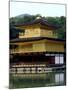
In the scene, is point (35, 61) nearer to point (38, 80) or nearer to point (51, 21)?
point (38, 80)

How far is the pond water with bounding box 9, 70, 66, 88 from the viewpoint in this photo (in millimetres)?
4934

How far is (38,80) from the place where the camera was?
5.02 metres

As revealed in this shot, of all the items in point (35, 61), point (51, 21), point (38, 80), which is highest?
point (51, 21)

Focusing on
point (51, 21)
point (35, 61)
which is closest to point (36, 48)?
point (35, 61)

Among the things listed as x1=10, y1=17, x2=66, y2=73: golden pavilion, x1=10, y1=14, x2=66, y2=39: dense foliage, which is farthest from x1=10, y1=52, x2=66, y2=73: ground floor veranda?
x1=10, y1=14, x2=66, y2=39: dense foliage

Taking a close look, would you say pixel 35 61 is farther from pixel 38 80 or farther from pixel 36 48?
pixel 38 80

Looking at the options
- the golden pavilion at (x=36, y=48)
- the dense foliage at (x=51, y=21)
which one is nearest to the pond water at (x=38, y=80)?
the golden pavilion at (x=36, y=48)

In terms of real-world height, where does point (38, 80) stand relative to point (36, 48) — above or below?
below

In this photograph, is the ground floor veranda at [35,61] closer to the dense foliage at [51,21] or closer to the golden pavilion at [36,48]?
the golden pavilion at [36,48]

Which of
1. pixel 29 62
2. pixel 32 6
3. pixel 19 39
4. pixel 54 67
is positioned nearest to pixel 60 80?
pixel 54 67

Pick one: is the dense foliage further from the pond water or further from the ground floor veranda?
the pond water

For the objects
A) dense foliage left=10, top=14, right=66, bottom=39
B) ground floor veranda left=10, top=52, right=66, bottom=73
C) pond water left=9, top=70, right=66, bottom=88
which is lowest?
pond water left=9, top=70, right=66, bottom=88

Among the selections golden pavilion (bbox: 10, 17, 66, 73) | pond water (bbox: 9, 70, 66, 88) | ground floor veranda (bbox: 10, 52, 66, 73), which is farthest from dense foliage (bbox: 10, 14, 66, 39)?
pond water (bbox: 9, 70, 66, 88)

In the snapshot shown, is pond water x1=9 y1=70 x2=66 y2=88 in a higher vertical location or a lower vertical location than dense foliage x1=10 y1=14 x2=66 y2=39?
lower
